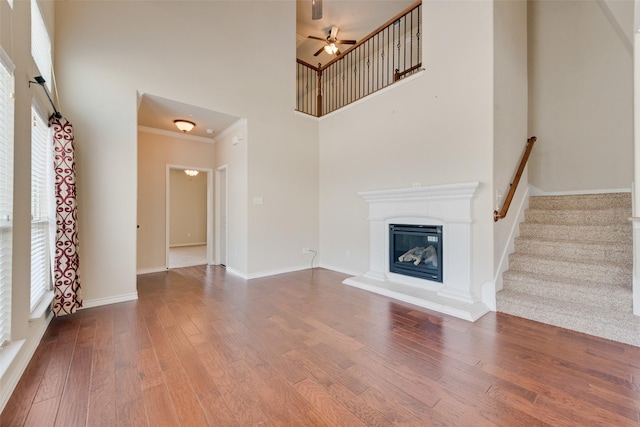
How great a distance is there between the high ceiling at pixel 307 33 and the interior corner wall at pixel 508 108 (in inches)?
107

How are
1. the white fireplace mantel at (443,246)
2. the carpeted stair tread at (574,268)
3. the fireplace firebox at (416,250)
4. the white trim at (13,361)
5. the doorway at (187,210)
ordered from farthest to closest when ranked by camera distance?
1. the doorway at (187,210)
2. the fireplace firebox at (416,250)
3. the white fireplace mantel at (443,246)
4. the carpeted stair tread at (574,268)
5. the white trim at (13,361)

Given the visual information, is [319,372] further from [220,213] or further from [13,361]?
[220,213]

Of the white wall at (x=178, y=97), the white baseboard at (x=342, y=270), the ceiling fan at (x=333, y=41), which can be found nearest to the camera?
the white wall at (x=178, y=97)

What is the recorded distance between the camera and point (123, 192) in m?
3.48

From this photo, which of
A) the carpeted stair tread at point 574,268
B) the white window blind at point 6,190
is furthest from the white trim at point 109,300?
the carpeted stair tread at point 574,268

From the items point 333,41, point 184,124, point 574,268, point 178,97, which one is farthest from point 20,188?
point 333,41

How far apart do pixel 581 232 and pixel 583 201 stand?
0.64 metres

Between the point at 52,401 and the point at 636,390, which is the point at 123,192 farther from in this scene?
the point at 636,390

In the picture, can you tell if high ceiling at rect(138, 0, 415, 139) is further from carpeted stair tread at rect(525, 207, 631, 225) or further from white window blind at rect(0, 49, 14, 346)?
carpeted stair tread at rect(525, 207, 631, 225)

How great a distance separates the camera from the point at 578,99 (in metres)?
4.14

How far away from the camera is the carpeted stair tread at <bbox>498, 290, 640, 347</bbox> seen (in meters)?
2.33

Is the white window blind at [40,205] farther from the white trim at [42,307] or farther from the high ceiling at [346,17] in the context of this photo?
the high ceiling at [346,17]

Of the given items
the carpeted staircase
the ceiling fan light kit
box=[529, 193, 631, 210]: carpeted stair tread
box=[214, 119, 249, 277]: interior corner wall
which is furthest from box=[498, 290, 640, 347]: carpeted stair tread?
the ceiling fan light kit

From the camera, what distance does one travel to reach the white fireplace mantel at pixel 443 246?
3156 millimetres
